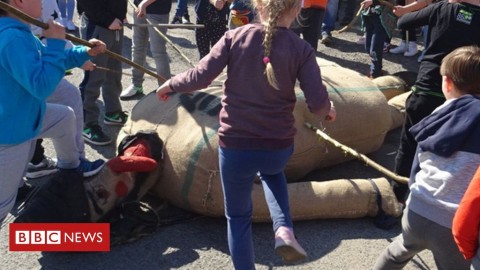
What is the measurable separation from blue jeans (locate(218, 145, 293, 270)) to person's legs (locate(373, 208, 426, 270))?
0.48 metres

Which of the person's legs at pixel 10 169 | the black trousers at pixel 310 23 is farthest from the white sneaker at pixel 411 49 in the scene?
the person's legs at pixel 10 169

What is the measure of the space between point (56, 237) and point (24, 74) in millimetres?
1013

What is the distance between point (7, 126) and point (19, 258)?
32.7 inches

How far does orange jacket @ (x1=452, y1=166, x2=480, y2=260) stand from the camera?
6.16 feet

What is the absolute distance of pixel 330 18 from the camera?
7.51 m

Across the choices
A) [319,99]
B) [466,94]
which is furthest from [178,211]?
[466,94]

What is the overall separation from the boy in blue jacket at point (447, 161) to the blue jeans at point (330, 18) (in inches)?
214

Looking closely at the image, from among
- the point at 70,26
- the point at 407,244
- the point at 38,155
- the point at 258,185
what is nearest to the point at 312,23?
the point at 258,185

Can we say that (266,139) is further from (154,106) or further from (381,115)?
(381,115)

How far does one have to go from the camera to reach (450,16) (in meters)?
3.01

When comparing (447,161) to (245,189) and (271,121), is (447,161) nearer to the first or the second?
(271,121)

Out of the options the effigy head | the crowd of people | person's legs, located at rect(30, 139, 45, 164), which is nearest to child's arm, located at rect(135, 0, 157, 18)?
person's legs, located at rect(30, 139, 45, 164)

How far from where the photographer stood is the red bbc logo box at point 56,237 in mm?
2842

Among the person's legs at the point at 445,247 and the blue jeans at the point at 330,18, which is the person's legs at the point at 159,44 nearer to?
the blue jeans at the point at 330,18
